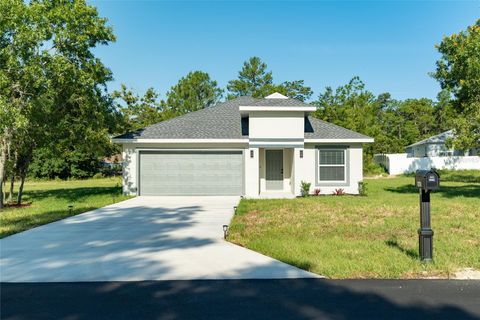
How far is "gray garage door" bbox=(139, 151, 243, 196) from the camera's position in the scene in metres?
17.3

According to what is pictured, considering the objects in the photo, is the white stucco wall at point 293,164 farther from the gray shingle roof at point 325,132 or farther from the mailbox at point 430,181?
the mailbox at point 430,181

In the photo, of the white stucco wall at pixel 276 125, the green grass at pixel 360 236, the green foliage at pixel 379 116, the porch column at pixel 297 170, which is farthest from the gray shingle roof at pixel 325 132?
the green foliage at pixel 379 116

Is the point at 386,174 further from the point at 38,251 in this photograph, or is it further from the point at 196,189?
the point at 38,251

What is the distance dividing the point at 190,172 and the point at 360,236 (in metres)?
10.7

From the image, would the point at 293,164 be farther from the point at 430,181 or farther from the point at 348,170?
the point at 430,181

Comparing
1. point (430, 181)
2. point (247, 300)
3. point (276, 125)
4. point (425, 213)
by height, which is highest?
point (276, 125)

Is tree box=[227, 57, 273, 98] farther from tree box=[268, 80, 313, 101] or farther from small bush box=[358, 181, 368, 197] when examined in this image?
small bush box=[358, 181, 368, 197]

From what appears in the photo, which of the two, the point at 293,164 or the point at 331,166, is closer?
the point at 293,164

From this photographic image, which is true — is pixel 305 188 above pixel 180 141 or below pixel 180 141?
below

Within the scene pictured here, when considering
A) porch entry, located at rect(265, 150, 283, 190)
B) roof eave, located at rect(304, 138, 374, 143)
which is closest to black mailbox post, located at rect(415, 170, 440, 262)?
roof eave, located at rect(304, 138, 374, 143)

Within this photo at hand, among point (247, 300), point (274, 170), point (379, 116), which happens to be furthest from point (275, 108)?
point (379, 116)

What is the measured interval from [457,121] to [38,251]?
15244 mm

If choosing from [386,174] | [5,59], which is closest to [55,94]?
[5,59]

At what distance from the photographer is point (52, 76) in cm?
1341
